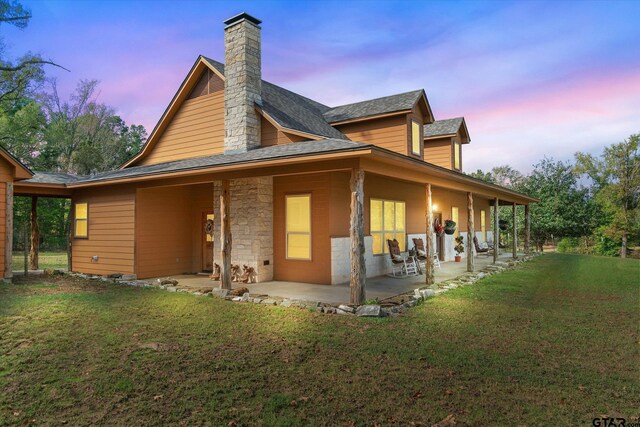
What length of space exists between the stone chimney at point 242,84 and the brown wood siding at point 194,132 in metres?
0.69

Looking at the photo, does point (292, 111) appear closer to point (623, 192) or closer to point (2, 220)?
point (2, 220)

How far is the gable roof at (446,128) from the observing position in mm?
17494

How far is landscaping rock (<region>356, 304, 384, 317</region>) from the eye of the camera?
665 cm

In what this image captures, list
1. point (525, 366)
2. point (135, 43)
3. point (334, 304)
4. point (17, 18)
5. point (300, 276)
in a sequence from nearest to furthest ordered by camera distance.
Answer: point (525, 366) → point (334, 304) → point (300, 276) → point (135, 43) → point (17, 18)

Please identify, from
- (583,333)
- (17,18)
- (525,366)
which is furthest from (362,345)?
(17,18)

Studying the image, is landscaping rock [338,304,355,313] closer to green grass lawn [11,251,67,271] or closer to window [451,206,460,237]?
window [451,206,460,237]

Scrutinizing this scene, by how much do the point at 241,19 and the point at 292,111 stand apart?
3112mm

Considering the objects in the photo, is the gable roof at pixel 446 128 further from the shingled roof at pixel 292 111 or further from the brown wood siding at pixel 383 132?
the shingled roof at pixel 292 111

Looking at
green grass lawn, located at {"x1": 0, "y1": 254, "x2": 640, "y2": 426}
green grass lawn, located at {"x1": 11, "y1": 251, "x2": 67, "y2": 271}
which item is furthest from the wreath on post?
green grass lawn, located at {"x1": 11, "y1": 251, "x2": 67, "y2": 271}

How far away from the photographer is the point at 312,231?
990 centimetres

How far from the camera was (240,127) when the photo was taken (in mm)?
11227

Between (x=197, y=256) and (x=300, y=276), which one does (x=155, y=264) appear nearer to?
(x=197, y=256)

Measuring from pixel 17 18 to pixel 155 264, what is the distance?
71.1ft

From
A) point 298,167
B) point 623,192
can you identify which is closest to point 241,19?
point 298,167
